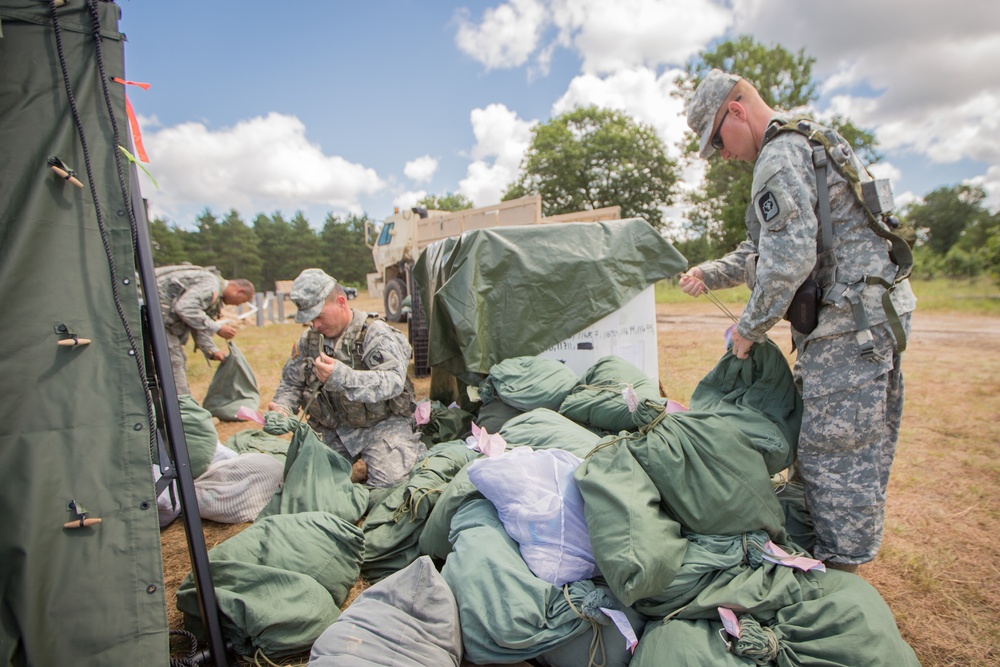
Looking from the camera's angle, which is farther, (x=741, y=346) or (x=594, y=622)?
→ (x=741, y=346)

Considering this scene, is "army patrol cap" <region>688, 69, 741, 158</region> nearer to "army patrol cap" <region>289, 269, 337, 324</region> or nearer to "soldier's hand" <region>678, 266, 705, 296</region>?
"soldier's hand" <region>678, 266, 705, 296</region>

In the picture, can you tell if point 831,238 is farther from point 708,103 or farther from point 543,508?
point 543,508

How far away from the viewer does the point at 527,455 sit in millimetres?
1962

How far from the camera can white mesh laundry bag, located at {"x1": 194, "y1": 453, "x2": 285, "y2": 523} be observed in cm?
267

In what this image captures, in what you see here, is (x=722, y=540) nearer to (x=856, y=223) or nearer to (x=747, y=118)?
(x=856, y=223)

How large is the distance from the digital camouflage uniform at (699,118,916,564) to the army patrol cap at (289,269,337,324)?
2012 mm

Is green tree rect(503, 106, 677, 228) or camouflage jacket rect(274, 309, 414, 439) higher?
green tree rect(503, 106, 677, 228)

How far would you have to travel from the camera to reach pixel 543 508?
176 centimetres

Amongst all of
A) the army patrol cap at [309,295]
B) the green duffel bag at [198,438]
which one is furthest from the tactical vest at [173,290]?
the army patrol cap at [309,295]

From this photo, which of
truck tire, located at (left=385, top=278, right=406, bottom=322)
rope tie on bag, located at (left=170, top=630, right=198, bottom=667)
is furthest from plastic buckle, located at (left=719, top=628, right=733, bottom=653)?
truck tire, located at (left=385, top=278, right=406, bottom=322)

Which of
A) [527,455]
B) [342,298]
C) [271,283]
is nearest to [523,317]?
[342,298]

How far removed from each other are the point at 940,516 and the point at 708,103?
2287mm

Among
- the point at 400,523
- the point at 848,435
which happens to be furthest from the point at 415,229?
the point at 848,435

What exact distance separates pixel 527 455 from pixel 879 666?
1.12m
